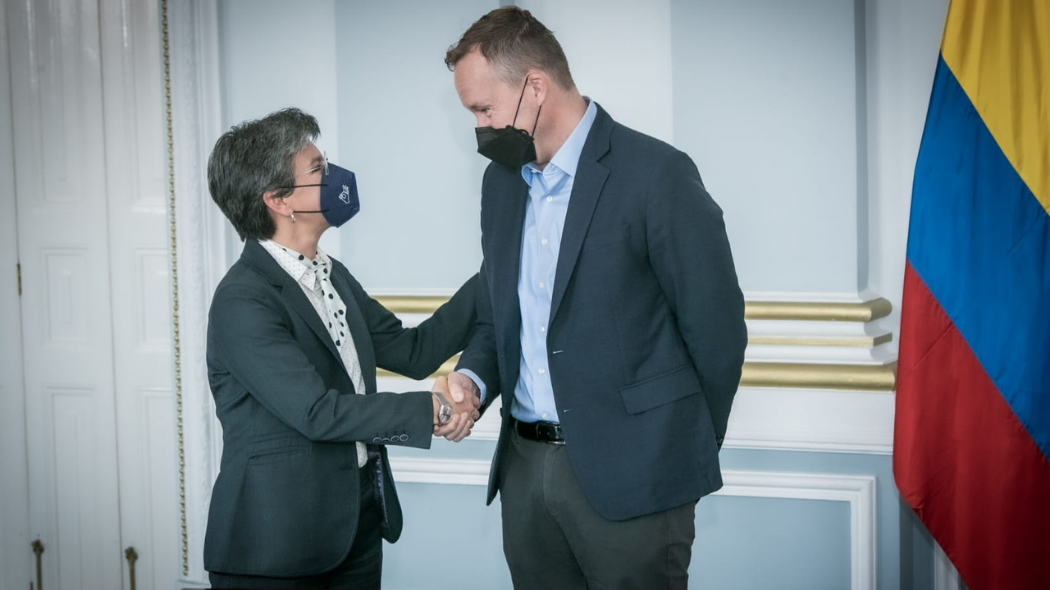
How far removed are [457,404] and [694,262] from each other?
629mm

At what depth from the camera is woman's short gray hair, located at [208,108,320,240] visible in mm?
1991

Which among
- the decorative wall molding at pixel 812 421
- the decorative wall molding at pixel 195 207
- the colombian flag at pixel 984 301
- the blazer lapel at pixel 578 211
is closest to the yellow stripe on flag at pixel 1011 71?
the colombian flag at pixel 984 301

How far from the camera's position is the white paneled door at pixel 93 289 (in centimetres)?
317


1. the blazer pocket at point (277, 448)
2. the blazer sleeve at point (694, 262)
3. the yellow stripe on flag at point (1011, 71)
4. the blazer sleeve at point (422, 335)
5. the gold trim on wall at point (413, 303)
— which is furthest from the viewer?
the gold trim on wall at point (413, 303)

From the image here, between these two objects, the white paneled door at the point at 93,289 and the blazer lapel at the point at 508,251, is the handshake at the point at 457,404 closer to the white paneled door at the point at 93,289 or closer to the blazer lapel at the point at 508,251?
the blazer lapel at the point at 508,251

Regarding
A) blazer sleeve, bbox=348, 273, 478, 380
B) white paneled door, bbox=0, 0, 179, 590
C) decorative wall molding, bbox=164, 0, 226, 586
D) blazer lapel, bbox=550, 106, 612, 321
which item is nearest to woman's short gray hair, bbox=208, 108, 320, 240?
blazer sleeve, bbox=348, 273, 478, 380

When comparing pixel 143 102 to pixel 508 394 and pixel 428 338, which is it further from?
pixel 508 394

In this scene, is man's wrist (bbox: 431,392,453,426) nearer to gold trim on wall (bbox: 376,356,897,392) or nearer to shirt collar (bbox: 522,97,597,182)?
shirt collar (bbox: 522,97,597,182)

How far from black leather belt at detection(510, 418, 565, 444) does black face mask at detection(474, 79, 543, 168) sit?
538 millimetres

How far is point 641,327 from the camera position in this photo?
5.91 feet

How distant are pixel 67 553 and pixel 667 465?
250 cm

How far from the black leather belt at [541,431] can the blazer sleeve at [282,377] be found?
217mm

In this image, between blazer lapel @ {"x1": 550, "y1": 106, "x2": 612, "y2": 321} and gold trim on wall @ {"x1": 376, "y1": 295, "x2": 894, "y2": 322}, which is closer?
blazer lapel @ {"x1": 550, "y1": 106, "x2": 612, "y2": 321}

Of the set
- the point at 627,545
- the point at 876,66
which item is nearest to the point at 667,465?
the point at 627,545
